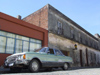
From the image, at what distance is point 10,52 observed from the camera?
10367 millimetres

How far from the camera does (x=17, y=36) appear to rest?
1121 cm

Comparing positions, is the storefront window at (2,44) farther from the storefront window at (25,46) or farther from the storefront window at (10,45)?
the storefront window at (25,46)

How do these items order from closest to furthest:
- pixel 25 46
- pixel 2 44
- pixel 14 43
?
pixel 2 44
pixel 14 43
pixel 25 46

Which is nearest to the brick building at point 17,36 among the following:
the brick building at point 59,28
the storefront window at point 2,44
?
the storefront window at point 2,44

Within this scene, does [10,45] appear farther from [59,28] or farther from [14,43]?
[59,28]

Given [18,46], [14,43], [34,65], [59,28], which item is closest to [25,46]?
[18,46]

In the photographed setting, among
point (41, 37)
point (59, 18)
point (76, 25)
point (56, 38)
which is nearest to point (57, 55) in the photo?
point (41, 37)

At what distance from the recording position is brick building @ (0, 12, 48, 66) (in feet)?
32.7

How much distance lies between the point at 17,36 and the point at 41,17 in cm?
581

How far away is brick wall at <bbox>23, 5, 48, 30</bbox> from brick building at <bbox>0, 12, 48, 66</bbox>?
6.39 feet

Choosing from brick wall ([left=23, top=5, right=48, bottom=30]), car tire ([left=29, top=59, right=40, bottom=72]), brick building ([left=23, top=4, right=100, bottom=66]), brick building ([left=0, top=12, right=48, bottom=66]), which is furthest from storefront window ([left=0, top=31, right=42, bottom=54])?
car tire ([left=29, top=59, right=40, bottom=72])

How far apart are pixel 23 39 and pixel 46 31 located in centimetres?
343

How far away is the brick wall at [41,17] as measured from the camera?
50.0 ft

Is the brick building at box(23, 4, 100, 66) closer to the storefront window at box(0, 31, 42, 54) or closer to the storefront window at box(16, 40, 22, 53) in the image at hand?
the storefront window at box(0, 31, 42, 54)
